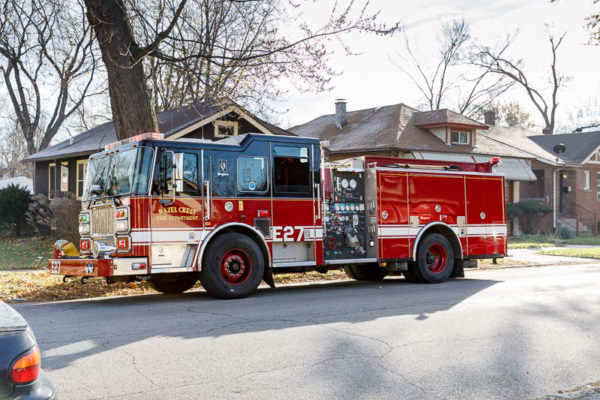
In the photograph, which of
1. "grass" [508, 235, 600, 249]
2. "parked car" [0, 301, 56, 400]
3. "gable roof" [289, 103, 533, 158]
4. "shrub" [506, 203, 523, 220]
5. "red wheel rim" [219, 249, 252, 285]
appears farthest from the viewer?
"shrub" [506, 203, 523, 220]

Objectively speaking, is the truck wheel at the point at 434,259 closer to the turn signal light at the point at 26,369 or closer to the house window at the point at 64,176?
the turn signal light at the point at 26,369

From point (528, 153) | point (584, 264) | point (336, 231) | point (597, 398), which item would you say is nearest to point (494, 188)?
point (336, 231)

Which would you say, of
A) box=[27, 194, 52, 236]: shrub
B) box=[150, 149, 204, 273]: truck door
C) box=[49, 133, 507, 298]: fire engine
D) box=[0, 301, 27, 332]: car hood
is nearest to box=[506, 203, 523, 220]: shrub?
box=[49, 133, 507, 298]: fire engine

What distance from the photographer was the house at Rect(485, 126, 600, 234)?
39438 mm

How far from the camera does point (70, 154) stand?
3034cm

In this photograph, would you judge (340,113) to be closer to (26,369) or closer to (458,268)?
(458,268)

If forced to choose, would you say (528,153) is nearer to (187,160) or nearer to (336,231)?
(336,231)

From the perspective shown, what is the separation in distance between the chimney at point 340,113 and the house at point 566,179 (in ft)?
32.9

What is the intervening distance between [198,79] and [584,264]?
40.9ft

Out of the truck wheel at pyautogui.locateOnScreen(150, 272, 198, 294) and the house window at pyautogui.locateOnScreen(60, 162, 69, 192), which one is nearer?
the truck wheel at pyautogui.locateOnScreen(150, 272, 198, 294)

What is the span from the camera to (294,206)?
Result: 12016mm

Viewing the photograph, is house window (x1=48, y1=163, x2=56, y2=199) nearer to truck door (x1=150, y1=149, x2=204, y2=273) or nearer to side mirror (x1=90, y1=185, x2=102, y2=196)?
side mirror (x1=90, y1=185, x2=102, y2=196)

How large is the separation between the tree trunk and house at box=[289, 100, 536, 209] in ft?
59.0

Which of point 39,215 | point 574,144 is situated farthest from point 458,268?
point 574,144
